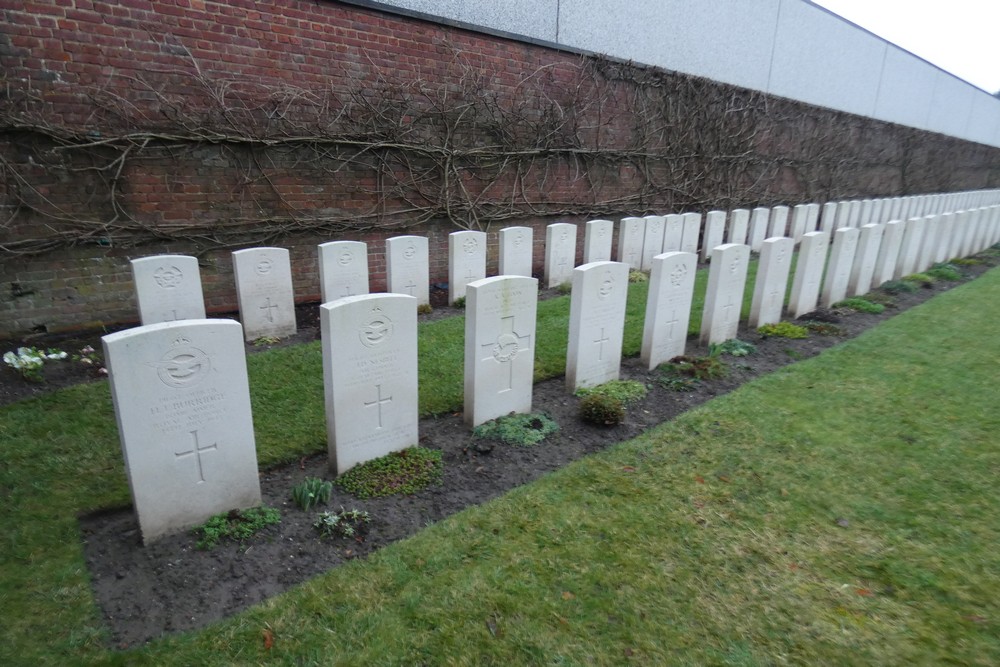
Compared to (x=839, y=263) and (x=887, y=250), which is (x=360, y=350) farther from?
(x=887, y=250)

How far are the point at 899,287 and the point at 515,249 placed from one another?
659 cm

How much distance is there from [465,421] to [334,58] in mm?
5870

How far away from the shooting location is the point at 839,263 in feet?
26.0

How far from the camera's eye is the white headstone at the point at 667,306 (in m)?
5.43

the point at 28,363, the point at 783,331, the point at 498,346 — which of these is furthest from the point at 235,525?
the point at 783,331

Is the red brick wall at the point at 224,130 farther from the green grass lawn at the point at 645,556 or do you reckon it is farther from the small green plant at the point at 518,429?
the small green plant at the point at 518,429

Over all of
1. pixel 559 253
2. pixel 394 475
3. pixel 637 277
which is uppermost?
pixel 559 253

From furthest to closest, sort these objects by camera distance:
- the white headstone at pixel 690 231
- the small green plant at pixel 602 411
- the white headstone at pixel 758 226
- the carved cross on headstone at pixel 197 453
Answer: the white headstone at pixel 758 226, the white headstone at pixel 690 231, the small green plant at pixel 602 411, the carved cross on headstone at pixel 197 453

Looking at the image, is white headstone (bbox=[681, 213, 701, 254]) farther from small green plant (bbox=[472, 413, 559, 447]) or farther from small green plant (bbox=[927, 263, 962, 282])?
small green plant (bbox=[472, 413, 559, 447])

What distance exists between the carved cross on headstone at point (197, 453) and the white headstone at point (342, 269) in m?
3.63

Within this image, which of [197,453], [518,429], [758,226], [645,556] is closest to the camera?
[645,556]

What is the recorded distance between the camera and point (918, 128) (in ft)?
77.2

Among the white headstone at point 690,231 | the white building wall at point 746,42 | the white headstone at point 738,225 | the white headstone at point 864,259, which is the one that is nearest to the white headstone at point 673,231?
the white headstone at point 690,231

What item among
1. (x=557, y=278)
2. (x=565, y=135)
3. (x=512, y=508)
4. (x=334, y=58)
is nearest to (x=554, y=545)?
(x=512, y=508)
